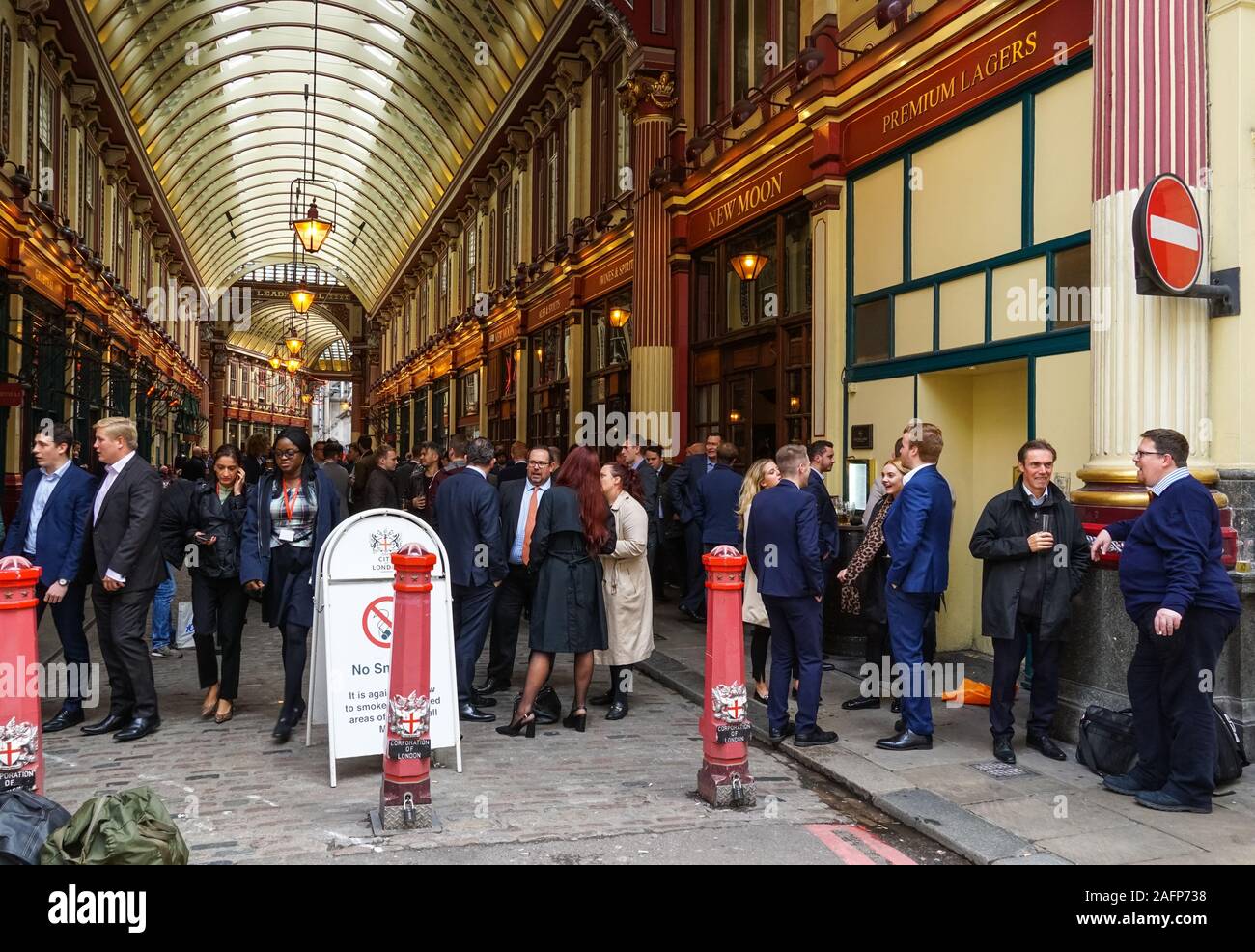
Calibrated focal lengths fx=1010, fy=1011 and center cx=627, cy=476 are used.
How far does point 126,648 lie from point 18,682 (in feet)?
6.81

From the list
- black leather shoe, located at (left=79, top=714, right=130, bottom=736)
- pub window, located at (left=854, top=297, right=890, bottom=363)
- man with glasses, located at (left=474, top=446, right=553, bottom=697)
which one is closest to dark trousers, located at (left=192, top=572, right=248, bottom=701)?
black leather shoe, located at (left=79, top=714, right=130, bottom=736)

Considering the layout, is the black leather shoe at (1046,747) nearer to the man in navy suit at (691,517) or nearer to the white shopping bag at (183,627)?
the man in navy suit at (691,517)

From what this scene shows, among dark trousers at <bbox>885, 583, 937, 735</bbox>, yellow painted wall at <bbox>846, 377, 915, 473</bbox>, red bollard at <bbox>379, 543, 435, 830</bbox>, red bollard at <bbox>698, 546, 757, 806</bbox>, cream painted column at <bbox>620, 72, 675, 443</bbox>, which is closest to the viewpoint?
red bollard at <bbox>379, 543, 435, 830</bbox>

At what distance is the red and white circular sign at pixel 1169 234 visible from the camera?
5566mm

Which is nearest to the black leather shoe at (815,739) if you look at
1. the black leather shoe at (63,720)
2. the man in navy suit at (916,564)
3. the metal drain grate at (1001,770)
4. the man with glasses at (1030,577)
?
the man in navy suit at (916,564)

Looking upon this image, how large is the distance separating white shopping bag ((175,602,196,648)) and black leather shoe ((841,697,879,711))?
5.76 metres

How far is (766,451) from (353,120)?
27359 mm

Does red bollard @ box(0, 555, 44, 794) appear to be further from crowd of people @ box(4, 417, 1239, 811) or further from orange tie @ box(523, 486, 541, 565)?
orange tie @ box(523, 486, 541, 565)

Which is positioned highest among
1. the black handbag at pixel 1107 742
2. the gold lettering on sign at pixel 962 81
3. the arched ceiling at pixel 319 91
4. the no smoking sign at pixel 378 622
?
the arched ceiling at pixel 319 91

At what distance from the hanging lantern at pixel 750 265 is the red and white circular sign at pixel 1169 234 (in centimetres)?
667

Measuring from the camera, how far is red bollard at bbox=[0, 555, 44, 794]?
438 cm

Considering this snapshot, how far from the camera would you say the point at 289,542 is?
6.39 m
